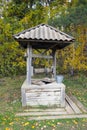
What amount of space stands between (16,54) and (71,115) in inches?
267

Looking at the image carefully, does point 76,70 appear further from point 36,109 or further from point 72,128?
point 72,128

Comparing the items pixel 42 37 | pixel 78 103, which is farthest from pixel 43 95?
pixel 42 37

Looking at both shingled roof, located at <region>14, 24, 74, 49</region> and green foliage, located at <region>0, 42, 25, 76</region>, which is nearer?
shingled roof, located at <region>14, 24, 74, 49</region>

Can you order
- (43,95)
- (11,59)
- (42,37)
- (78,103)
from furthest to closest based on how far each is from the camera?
(11,59) → (78,103) → (43,95) → (42,37)

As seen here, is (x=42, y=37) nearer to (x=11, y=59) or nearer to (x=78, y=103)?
(x=78, y=103)

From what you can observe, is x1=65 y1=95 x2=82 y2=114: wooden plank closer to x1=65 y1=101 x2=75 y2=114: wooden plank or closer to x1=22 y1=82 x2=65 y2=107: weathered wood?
x1=65 y1=101 x2=75 y2=114: wooden plank

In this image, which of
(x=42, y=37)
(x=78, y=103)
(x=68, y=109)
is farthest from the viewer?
(x=78, y=103)

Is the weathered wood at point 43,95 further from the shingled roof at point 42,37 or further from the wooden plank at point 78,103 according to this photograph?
the shingled roof at point 42,37

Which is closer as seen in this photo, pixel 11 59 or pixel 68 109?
pixel 68 109

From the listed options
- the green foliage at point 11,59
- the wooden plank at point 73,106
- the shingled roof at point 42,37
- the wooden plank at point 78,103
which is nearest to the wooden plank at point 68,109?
the wooden plank at point 73,106

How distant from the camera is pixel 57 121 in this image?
3.96m

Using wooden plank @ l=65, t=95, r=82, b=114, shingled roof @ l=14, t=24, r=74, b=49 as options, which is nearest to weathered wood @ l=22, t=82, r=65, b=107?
wooden plank @ l=65, t=95, r=82, b=114

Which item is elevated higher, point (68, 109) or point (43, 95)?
point (43, 95)

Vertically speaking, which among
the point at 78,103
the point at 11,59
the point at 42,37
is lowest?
the point at 78,103
